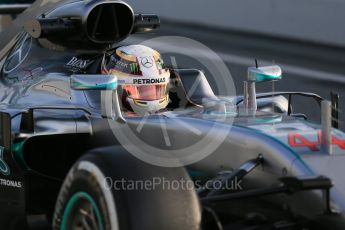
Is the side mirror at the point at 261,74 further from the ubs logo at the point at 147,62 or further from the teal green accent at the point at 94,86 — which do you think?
the teal green accent at the point at 94,86

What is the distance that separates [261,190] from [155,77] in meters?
1.61

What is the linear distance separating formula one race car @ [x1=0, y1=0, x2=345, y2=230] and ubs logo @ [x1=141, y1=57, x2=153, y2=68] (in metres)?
0.01

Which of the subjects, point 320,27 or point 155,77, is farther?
point 320,27

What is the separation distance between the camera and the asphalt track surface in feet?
31.0

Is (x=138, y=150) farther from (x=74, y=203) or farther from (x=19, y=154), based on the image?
(x=19, y=154)

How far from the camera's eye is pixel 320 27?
10.6 meters

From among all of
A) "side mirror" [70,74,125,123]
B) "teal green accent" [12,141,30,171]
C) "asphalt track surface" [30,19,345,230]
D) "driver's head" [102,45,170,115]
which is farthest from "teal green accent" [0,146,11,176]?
"asphalt track surface" [30,19,345,230]

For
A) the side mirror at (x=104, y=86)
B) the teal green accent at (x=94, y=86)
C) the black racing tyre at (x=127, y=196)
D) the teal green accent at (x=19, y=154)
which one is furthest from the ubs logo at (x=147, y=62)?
the black racing tyre at (x=127, y=196)

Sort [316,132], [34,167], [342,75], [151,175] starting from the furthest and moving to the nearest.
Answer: [342,75], [34,167], [316,132], [151,175]

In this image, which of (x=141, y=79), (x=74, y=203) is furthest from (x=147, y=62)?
(x=74, y=203)

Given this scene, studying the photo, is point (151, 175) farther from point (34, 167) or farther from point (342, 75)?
point (342, 75)

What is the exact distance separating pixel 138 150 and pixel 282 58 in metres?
6.87

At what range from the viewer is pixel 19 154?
477 centimetres

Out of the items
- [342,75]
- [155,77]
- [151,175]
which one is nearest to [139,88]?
[155,77]
